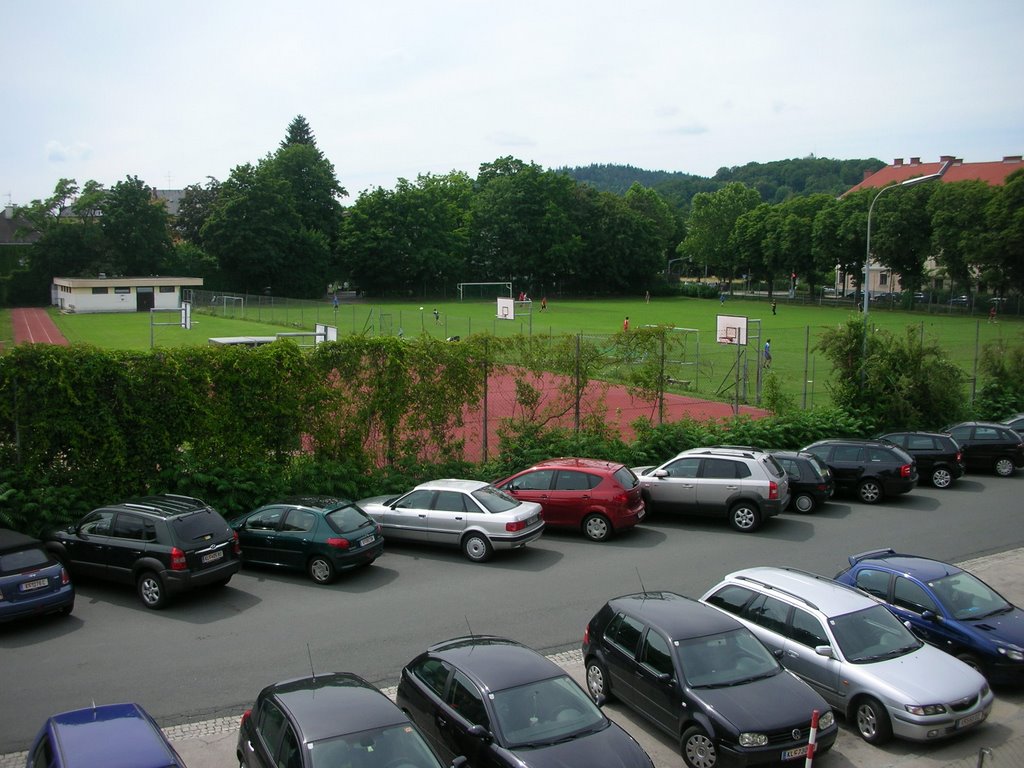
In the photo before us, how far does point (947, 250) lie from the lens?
260 ft

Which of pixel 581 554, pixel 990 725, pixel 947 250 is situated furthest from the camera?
pixel 947 250

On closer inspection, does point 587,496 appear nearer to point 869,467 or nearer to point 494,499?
point 494,499

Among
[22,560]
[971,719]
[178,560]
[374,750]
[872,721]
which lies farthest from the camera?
[178,560]

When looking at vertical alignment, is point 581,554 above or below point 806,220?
below

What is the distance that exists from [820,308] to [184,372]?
81435mm

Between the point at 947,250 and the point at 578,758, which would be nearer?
the point at 578,758

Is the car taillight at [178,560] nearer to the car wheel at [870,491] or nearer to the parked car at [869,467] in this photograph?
the parked car at [869,467]

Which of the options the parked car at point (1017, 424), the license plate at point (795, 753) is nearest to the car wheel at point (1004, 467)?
the parked car at point (1017, 424)

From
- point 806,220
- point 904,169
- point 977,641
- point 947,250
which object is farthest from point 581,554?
point 904,169

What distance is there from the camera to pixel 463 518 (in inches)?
620

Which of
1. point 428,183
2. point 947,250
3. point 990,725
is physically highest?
point 428,183

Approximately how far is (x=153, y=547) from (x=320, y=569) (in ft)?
8.84

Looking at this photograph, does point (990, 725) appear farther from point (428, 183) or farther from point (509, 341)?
point (428, 183)

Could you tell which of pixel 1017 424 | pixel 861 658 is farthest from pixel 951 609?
pixel 1017 424
